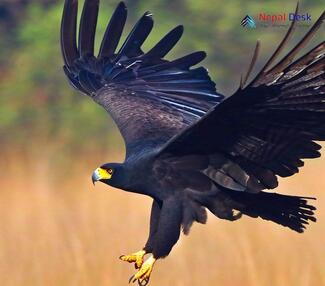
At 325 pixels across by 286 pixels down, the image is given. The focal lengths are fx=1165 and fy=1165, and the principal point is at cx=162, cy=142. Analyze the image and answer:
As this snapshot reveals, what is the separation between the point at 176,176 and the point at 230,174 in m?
0.33

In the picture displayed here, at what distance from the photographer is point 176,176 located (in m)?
6.05

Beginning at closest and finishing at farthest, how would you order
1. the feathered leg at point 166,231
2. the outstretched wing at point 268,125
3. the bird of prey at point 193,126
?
the outstretched wing at point 268,125, the bird of prey at point 193,126, the feathered leg at point 166,231

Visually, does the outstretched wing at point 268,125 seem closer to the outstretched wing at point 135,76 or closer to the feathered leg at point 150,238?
the feathered leg at point 150,238

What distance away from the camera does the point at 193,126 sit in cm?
541

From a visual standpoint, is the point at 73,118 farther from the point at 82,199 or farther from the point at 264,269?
the point at 264,269

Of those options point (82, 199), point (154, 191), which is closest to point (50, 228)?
point (82, 199)

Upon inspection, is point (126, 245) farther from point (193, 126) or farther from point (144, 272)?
point (193, 126)

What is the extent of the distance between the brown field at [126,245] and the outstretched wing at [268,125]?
143cm

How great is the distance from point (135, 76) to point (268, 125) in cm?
221

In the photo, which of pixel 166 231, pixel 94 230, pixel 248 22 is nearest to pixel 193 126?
pixel 166 231

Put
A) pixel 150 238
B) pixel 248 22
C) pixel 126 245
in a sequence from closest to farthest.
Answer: pixel 150 238 → pixel 126 245 → pixel 248 22

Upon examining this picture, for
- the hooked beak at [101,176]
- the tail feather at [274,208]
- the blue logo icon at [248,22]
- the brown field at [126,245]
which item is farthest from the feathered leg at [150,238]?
Result: the blue logo icon at [248,22]

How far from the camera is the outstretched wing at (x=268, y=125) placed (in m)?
5.18

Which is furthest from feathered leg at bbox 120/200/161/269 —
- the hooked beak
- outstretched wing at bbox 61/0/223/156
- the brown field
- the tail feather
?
the brown field
